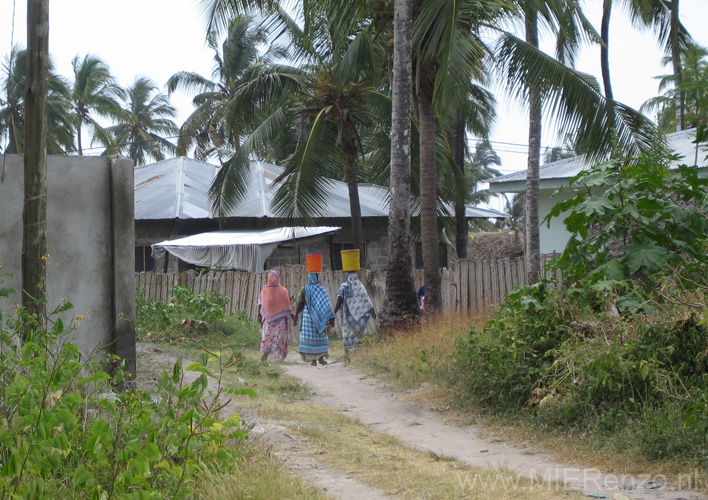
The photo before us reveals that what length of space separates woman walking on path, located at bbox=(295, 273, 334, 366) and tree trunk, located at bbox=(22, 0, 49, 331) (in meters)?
6.60

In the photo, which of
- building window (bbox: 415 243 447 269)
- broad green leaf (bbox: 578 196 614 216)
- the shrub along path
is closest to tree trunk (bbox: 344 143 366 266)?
building window (bbox: 415 243 447 269)

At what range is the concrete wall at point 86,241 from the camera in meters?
5.80

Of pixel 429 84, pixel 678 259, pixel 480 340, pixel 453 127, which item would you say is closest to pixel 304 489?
pixel 480 340

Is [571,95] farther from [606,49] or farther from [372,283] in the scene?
[606,49]

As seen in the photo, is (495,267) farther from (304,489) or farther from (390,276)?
(304,489)

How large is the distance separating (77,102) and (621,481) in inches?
1352

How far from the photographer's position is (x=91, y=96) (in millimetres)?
34656

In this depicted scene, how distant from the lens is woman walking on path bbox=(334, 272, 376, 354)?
12.0 meters

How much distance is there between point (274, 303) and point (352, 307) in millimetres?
1297

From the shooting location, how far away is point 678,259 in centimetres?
691

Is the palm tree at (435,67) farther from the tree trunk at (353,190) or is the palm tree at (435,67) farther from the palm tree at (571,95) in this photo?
the tree trunk at (353,190)

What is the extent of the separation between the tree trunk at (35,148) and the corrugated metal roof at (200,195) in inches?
556

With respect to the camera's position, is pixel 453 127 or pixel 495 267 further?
pixel 453 127

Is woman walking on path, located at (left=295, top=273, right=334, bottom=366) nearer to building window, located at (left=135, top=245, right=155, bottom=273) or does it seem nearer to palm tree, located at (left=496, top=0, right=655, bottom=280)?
palm tree, located at (left=496, top=0, right=655, bottom=280)
